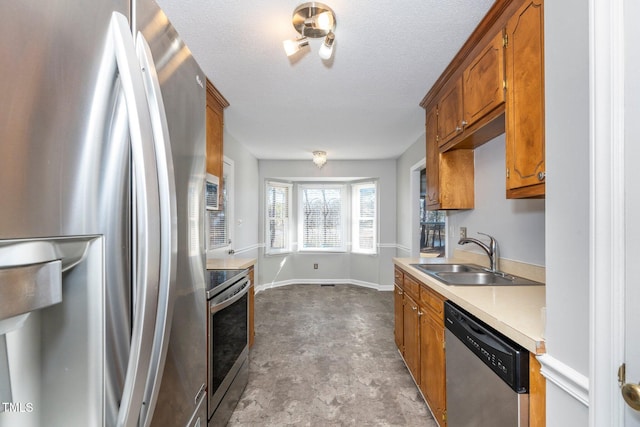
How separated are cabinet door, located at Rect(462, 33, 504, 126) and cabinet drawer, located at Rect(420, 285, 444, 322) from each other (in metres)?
1.11

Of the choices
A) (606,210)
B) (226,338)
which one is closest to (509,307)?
(606,210)

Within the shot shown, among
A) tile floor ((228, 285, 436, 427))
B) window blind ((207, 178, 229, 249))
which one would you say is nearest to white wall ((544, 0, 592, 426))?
tile floor ((228, 285, 436, 427))

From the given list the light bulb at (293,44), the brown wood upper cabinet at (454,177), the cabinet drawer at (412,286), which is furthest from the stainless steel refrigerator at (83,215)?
the brown wood upper cabinet at (454,177)

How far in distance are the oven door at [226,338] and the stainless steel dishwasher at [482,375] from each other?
128 centimetres

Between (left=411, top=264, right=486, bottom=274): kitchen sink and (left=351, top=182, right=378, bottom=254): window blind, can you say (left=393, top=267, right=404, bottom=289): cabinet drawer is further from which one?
(left=351, top=182, right=378, bottom=254): window blind

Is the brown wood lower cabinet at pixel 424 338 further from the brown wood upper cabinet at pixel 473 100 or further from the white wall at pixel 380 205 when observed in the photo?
the white wall at pixel 380 205

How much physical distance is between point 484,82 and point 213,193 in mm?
2234

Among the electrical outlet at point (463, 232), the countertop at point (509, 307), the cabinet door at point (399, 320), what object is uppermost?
the electrical outlet at point (463, 232)

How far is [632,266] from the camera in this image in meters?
0.65

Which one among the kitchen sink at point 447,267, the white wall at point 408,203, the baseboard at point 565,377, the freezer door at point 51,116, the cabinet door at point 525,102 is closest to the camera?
the freezer door at point 51,116

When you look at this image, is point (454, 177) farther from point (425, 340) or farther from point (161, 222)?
point (161, 222)

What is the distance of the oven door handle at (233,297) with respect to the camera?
5.43 feet

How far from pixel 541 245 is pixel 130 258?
206cm

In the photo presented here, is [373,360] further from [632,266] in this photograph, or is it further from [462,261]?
[632,266]
